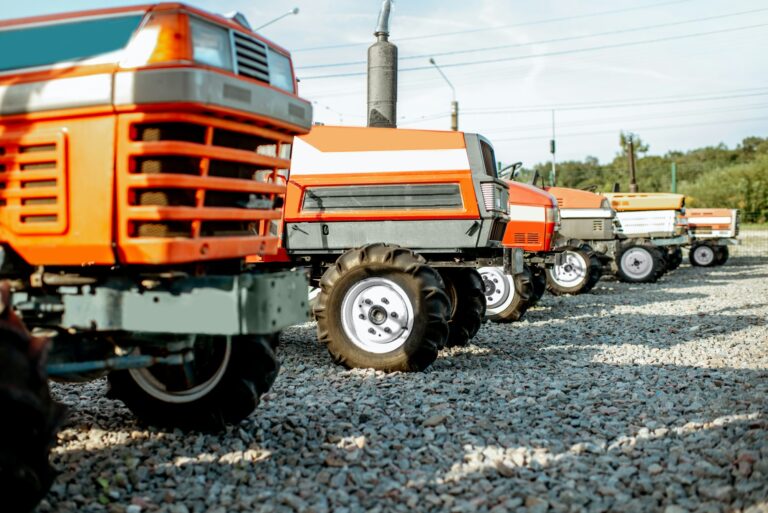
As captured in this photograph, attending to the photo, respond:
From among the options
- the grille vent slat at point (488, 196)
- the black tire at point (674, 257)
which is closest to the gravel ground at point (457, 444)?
the grille vent slat at point (488, 196)

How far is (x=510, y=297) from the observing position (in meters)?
9.30

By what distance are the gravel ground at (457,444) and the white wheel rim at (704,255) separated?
17.0 m

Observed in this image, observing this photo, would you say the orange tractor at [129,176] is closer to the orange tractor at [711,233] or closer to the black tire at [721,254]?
the orange tractor at [711,233]

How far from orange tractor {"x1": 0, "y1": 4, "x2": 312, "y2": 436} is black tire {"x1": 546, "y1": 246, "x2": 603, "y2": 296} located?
10616mm

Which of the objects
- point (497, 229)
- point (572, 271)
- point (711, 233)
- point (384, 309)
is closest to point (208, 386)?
point (384, 309)

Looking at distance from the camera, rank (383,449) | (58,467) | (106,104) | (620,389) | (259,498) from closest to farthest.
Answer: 1. (106,104)
2. (259,498)
3. (58,467)
4. (383,449)
5. (620,389)

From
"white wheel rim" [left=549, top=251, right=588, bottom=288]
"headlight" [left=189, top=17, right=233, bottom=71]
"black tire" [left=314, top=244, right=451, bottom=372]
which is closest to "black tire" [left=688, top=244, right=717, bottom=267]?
"white wheel rim" [left=549, top=251, right=588, bottom=288]

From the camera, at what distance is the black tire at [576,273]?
13.3 m

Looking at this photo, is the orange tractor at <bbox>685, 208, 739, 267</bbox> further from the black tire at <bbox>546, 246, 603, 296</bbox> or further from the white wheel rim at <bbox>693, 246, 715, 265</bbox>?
the black tire at <bbox>546, 246, 603, 296</bbox>

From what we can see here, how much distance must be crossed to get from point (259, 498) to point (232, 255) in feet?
3.36

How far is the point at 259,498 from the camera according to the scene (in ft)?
10.5

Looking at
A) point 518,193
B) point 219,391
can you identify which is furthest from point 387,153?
point 518,193

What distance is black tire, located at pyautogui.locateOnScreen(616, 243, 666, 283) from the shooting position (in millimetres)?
16547

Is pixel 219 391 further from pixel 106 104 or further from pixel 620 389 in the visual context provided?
pixel 620 389
